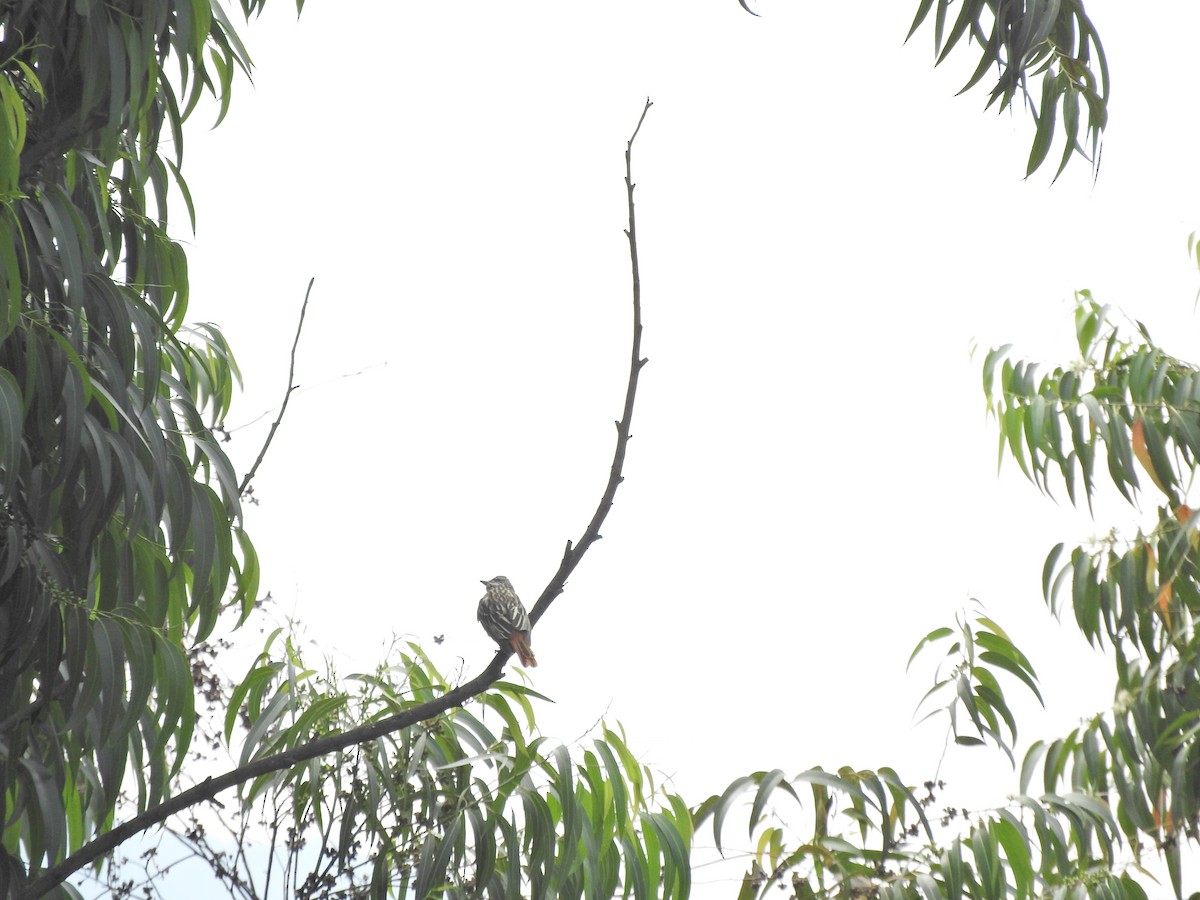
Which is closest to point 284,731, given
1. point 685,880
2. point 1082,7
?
point 685,880

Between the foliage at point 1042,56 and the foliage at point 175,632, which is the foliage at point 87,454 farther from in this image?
the foliage at point 1042,56

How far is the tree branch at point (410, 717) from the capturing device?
5.30ft

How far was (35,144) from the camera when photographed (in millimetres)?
2053

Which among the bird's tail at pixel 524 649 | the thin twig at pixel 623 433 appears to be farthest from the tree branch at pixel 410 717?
the bird's tail at pixel 524 649

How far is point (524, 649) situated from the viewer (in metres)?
2.98

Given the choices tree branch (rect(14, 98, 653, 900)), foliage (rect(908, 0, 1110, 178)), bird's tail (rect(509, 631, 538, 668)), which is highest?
foliage (rect(908, 0, 1110, 178))

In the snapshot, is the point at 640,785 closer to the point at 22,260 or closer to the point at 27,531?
the point at 27,531

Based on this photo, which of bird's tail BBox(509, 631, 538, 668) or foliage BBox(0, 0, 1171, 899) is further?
bird's tail BBox(509, 631, 538, 668)

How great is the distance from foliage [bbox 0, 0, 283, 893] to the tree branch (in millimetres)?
164

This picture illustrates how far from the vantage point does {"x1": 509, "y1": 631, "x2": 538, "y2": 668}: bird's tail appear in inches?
113

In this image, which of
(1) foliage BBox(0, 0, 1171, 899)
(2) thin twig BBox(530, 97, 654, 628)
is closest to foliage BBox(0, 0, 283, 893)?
(1) foliage BBox(0, 0, 1171, 899)

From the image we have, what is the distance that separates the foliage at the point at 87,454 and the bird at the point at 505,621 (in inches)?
32.2

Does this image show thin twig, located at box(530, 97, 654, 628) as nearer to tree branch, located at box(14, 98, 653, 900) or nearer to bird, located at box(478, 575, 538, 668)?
tree branch, located at box(14, 98, 653, 900)

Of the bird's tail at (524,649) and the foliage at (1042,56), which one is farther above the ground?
the foliage at (1042,56)
